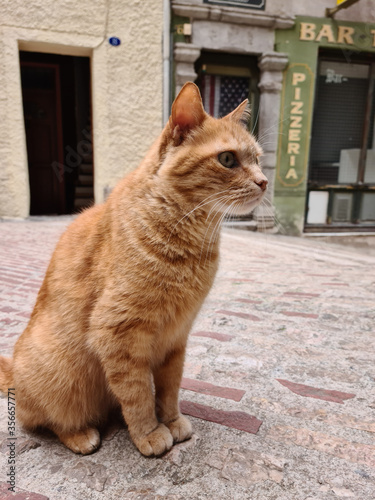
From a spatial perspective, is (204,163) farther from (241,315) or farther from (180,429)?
(241,315)

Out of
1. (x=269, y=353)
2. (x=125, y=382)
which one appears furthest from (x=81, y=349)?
(x=269, y=353)

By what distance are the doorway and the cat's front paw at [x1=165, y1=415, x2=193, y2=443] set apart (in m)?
8.77

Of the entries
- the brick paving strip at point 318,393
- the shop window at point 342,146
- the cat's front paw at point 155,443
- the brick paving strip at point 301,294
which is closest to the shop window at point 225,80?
the shop window at point 342,146

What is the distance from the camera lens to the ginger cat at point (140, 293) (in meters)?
1.36

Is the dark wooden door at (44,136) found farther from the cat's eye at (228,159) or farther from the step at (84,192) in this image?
the cat's eye at (228,159)

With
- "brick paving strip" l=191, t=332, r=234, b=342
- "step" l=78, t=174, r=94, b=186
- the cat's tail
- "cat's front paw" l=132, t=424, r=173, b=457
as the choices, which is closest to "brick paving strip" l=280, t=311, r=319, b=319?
"brick paving strip" l=191, t=332, r=234, b=342

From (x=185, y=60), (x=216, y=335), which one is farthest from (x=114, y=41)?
(x=216, y=335)

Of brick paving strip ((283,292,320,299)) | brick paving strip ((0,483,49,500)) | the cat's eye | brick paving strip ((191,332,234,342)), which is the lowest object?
brick paving strip ((283,292,320,299))

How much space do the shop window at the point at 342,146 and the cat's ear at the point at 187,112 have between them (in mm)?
7957

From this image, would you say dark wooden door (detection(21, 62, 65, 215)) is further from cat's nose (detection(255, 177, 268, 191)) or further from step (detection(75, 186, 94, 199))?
cat's nose (detection(255, 177, 268, 191))

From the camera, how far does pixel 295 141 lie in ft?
27.5

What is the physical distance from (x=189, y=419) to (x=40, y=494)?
65 centimetres

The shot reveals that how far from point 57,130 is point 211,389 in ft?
32.1

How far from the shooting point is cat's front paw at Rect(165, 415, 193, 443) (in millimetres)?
1497
